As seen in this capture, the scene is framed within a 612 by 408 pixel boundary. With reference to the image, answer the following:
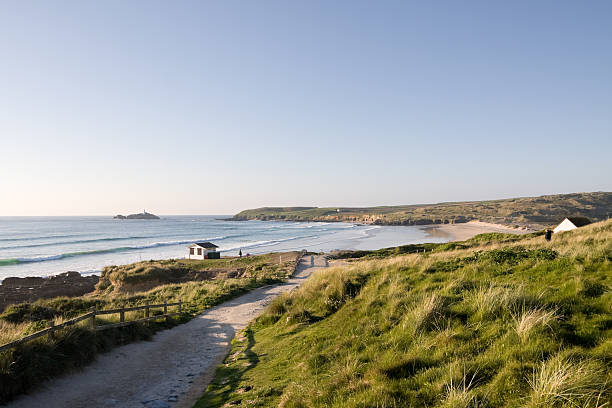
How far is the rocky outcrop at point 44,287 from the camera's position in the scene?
32.9m

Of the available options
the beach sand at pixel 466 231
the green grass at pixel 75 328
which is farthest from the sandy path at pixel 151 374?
the beach sand at pixel 466 231

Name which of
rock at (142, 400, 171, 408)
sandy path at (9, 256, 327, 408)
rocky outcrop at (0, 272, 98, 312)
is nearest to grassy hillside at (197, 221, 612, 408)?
sandy path at (9, 256, 327, 408)

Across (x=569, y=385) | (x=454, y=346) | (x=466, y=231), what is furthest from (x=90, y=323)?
(x=466, y=231)

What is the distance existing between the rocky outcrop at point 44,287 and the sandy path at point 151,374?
2603 centimetres

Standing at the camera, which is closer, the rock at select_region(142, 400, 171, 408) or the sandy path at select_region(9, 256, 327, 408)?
the rock at select_region(142, 400, 171, 408)

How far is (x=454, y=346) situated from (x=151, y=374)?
9.22 m

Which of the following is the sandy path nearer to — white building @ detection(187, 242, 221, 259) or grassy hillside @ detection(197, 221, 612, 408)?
grassy hillside @ detection(197, 221, 612, 408)

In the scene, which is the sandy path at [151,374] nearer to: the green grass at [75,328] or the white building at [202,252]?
the green grass at [75,328]

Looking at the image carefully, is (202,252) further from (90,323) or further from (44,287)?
(90,323)

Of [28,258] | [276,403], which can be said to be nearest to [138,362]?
[276,403]

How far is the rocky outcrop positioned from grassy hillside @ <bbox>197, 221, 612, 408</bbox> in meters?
32.7

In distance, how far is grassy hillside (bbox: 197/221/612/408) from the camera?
14.5 ft

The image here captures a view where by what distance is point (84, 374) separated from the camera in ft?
33.5

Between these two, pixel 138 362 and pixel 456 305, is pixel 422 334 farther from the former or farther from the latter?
pixel 138 362
